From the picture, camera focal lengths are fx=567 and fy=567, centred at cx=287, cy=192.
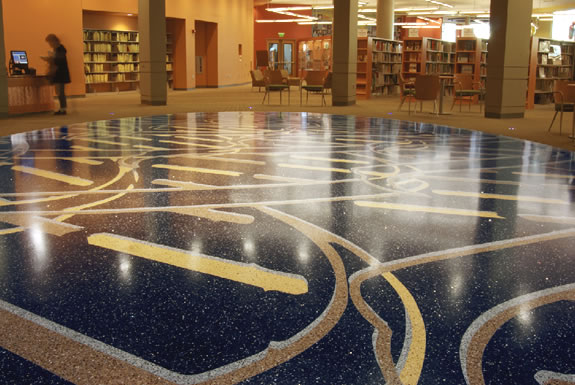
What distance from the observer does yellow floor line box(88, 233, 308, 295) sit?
289 centimetres

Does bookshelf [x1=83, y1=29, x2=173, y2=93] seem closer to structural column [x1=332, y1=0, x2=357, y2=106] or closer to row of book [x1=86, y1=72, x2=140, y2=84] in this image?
row of book [x1=86, y1=72, x2=140, y2=84]

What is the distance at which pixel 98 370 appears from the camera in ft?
6.67

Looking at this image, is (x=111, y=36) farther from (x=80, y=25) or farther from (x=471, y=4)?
(x=471, y=4)

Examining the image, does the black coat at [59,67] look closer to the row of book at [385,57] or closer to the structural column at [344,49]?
the structural column at [344,49]

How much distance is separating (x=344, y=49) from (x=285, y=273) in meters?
13.0

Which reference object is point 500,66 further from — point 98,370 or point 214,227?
point 98,370

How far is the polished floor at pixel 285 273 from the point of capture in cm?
212

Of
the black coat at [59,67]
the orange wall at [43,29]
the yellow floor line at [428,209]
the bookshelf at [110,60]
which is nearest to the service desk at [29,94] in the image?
the black coat at [59,67]

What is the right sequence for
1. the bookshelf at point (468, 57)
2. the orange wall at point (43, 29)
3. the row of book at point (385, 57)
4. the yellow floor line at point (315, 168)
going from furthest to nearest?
1. the row of book at point (385, 57)
2. the bookshelf at point (468, 57)
3. the orange wall at point (43, 29)
4. the yellow floor line at point (315, 168)

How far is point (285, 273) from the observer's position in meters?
3.04

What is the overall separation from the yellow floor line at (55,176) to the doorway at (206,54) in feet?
63.7

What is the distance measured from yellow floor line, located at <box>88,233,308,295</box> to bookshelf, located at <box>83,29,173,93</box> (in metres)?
17.5

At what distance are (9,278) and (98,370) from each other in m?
1.18

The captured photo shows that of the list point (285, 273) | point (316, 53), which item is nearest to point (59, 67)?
point (285, 273)
